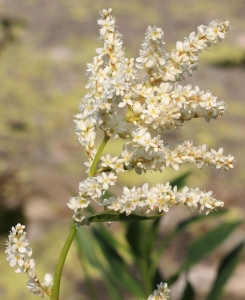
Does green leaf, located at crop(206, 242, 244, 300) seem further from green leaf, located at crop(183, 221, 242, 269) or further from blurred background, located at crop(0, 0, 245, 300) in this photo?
blurred background, located at crop(0, 0, 245, 300)

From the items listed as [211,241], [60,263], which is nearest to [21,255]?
[60,263]

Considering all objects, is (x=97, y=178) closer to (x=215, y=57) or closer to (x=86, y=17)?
(x=215, y=57)

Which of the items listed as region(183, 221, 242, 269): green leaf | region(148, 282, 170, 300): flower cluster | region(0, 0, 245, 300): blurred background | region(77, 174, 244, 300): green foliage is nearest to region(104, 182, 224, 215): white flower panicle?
region(148, 282, 170, 300): flower cluster

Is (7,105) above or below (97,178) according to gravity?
above

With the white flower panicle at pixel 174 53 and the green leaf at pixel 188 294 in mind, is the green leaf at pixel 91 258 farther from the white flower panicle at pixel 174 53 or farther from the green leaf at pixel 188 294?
the white flower panicle at pixel 174 53

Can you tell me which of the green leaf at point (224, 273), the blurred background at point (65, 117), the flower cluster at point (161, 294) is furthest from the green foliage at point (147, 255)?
the flower cluster at point (161, 294)

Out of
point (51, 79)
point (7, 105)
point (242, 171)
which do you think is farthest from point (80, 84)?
point (242, 171)
